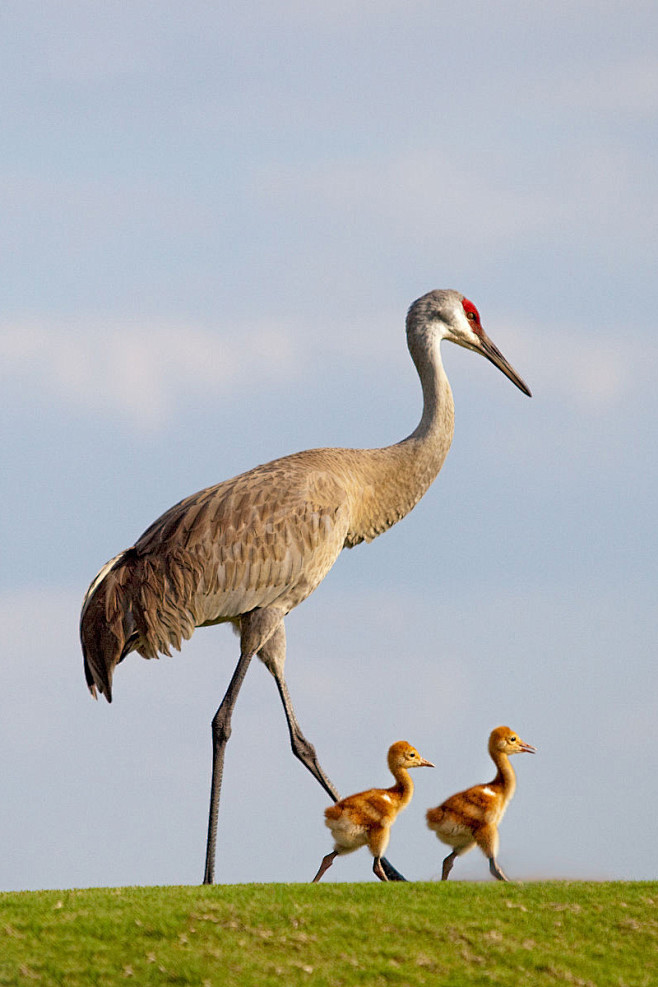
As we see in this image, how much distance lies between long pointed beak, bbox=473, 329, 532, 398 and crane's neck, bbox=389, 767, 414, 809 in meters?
4.29

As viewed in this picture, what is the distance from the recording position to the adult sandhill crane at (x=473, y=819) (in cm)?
943

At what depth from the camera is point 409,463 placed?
1159cm

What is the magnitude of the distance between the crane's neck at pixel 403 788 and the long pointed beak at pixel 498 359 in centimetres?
429

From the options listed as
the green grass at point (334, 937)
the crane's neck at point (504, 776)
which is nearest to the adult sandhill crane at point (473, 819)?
the crane's neck at point (504, 776)

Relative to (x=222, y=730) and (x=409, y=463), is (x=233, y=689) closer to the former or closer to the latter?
(x=222, y=730)

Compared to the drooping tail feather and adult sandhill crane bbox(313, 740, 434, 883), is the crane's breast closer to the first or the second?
the drooping tail feather

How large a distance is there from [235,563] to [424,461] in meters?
2.16

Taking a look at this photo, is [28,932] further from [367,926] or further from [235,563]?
[235,563]

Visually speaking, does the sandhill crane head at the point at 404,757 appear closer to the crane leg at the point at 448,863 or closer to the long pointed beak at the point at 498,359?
the crane leg at the point at 448,863

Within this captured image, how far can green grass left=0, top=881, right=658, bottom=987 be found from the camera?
740 cm

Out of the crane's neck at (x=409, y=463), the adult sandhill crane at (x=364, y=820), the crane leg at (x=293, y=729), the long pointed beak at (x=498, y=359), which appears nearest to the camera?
the adult sandhill crane at (x=364, y=820)

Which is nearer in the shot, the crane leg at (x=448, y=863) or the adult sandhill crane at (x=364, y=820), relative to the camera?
the adult sandhill crane at (x=364, y=820)

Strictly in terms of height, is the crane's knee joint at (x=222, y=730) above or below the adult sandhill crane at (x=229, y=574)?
below

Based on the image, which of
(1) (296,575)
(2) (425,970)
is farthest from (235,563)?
(2) (425,970)
